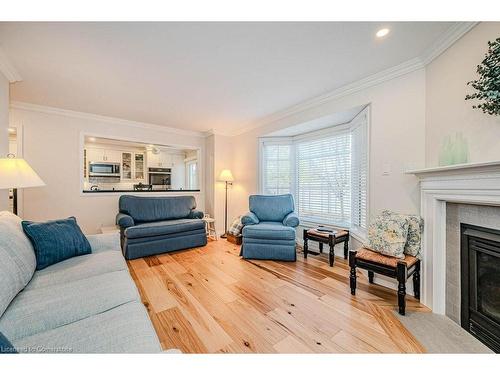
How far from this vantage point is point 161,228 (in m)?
3.17

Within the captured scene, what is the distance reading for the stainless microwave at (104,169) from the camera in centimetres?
533

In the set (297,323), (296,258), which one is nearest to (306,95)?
(296,258)

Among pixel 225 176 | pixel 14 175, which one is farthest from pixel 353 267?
pixel 14 175

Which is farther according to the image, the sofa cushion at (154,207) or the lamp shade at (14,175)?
the sofa cushion at (154,207)

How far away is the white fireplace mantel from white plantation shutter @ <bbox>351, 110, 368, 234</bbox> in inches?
28.7

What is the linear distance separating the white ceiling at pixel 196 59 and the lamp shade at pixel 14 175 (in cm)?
104

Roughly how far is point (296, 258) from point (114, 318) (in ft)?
7.86

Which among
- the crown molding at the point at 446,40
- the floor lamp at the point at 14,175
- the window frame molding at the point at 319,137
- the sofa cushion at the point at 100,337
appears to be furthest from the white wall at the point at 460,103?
the floor lamp at the point at 14,175

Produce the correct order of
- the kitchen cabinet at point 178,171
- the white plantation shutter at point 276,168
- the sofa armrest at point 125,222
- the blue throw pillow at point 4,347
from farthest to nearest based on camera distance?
the kitchen cabinet at point 178,171
the white plantation shutter at point 276,168
the sofa armrest at point 125,222
the blue throw pillow at point 4,347

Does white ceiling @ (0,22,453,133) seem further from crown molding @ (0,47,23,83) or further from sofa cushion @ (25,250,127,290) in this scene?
sofa cushion @ (25,250,127,290)

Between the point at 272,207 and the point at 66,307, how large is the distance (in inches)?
110

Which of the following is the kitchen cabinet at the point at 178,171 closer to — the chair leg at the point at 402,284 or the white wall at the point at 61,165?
the white wall at the point at 61,165

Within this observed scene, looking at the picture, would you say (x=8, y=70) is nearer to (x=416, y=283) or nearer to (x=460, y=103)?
(x=460, y=103)
